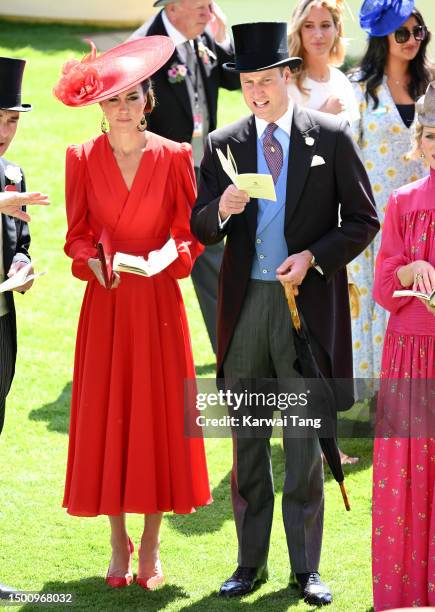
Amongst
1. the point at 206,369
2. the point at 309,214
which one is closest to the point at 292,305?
the point at 309,214

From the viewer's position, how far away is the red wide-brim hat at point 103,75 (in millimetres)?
5426

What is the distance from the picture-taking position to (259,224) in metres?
5.33

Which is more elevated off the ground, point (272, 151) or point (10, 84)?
point (10, 84)

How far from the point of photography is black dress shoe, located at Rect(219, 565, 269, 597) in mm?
5570

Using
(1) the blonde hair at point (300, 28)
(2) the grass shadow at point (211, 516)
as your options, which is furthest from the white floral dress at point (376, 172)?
(2) the grass shadow at point (211, 516)

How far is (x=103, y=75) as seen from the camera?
5500 mm

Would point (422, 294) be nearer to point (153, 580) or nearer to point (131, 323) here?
point (131, 323)

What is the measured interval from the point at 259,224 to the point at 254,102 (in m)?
0.51

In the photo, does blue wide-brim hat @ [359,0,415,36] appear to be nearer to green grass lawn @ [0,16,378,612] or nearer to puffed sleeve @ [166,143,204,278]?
puffed sleeve @ [166,143,204,278]

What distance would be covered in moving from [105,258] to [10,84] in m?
0.86

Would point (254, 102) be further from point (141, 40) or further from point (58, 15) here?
point (58, 15)

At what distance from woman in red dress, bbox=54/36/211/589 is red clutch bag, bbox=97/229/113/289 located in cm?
12

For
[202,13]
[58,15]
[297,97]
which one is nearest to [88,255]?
[297,97]

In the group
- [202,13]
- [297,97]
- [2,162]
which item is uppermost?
[202,13]
